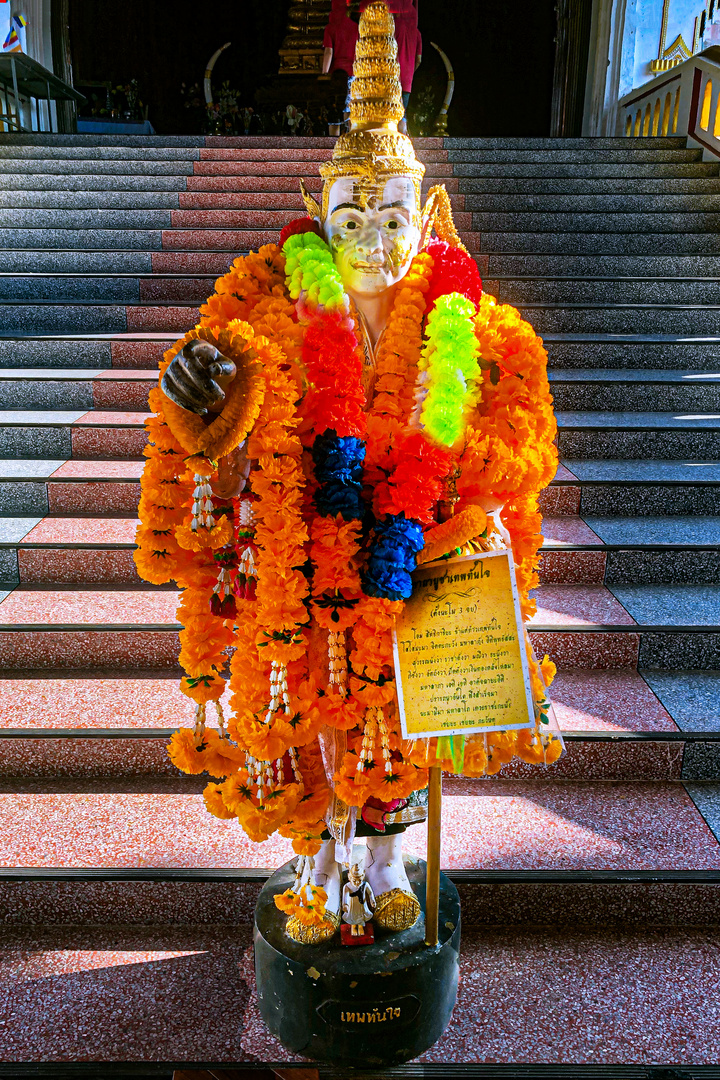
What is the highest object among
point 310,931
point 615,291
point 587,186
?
point 587,186

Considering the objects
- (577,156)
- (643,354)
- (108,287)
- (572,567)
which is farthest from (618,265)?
(108,287)

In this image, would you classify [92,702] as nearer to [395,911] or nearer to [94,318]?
[395,911]

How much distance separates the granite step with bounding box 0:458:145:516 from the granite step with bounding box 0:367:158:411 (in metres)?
0.53

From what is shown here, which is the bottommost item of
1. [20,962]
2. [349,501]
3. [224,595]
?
[20,962]

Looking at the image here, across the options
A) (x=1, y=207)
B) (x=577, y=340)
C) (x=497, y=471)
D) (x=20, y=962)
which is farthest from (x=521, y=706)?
(x=1, y=207)

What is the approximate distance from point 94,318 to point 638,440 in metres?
2.66

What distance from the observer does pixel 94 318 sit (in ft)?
13.2

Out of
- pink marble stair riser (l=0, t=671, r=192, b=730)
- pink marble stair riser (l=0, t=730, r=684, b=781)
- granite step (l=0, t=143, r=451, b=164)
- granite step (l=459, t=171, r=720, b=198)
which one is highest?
granite step (l=0, t=143, r=451, b=164)

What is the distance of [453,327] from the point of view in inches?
57.1

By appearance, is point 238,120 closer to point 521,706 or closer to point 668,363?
point 668,363

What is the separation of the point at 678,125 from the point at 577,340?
2.92 m

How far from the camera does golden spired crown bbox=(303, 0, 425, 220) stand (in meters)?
1.50

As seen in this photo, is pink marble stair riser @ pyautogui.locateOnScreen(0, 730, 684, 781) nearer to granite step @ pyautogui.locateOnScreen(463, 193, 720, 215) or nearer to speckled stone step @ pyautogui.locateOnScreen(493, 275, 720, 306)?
speckled stone step @ pyautogui.locateOnScreen(493, 275, 720, 306)

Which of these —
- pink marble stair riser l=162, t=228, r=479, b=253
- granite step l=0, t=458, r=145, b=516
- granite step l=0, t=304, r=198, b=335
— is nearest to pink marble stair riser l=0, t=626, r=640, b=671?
granite step l=0, t=458, r=145, b=516
